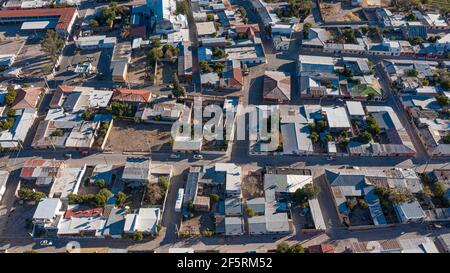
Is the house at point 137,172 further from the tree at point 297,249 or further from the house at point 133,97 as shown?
the tree at point 297,249

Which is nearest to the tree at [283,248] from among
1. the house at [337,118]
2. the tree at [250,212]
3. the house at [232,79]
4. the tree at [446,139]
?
the tree at [250,212]

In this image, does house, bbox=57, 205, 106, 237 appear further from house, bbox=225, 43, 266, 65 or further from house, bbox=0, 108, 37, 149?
house, bbox=225, 43, 266, 65

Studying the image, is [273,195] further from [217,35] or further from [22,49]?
[22,49]

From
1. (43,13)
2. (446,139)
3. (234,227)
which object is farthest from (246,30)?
(43,13)

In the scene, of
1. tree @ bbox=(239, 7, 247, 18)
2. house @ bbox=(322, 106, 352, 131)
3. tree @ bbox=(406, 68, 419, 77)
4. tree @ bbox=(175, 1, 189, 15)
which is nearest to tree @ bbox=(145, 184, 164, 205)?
house @ bbox=(322, 106, 352, 131)

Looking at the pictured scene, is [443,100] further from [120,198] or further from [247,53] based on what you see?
[120,198]

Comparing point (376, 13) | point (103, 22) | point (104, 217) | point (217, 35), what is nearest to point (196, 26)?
point (217, 35)
